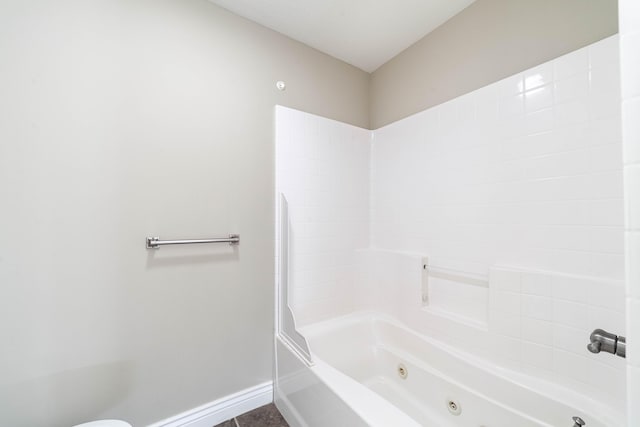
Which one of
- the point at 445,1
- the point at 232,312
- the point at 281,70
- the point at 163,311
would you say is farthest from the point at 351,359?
the point at 445,1

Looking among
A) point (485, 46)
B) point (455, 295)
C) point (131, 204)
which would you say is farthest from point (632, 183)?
point (131, 204)

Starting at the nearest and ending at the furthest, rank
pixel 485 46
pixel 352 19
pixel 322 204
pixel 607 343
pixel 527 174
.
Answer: pixel 607 343, pixel 527 174, pixel 485 46, pixel 352 19, pixel 322 204

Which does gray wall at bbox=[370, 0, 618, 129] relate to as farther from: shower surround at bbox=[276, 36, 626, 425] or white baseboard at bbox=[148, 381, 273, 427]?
white baseboard at bbox=[148, 381, 273, 427]

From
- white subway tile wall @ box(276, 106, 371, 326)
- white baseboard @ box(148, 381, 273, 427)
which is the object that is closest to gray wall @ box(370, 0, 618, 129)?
white subway tile wall @ box(276, 106, 371, 326)

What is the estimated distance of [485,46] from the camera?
4.96 ft

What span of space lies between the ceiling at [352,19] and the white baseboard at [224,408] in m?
2.44

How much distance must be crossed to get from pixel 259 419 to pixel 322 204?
1.45 m

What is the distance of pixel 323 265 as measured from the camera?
1941mm

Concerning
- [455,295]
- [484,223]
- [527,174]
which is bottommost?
[455,295]

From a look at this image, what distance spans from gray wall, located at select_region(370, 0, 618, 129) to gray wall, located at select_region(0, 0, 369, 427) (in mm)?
969

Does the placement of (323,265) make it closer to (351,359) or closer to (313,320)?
(313,320)

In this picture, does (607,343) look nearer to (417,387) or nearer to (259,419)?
(417,387)

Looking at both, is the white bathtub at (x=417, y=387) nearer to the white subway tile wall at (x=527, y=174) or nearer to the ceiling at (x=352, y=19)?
the white subway tile wall at (x=527, y=174)

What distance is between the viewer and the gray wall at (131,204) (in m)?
1.10
